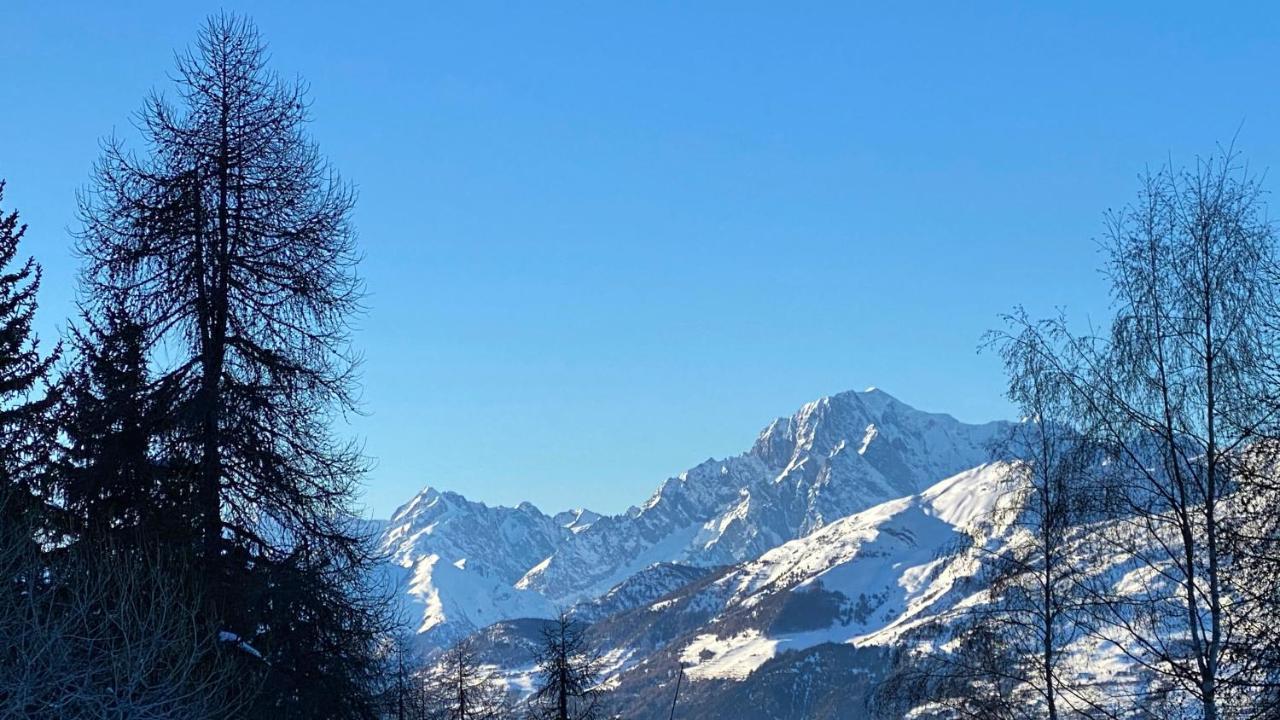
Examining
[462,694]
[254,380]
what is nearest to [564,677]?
[462,694]

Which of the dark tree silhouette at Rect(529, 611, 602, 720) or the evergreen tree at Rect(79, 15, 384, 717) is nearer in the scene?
the evergreen tree at Rect(79, 15, 384, 717)

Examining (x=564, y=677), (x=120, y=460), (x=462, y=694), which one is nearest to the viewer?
(x=120, y=460)

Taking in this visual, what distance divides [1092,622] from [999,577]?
6074 millimetres

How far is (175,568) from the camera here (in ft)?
55.1

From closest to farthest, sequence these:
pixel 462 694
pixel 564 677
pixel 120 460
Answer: pixel 120 460, pixel 564 677, pixel 462 694

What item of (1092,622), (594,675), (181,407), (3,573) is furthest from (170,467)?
(594,675)

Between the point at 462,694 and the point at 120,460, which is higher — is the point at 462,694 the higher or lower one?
the lower one

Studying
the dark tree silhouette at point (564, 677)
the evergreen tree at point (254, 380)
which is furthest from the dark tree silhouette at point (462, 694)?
the evergreen tree at point (254, 380)

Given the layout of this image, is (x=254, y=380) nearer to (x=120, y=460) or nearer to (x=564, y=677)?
(x=120, y=460)

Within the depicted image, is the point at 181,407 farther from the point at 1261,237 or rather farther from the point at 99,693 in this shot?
the point at 1261,237

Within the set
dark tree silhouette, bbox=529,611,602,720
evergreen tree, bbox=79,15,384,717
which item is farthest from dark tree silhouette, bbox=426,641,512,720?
evergreen tree, bbox=79,15,384,717

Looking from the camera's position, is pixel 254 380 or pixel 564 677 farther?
pixel 564 677

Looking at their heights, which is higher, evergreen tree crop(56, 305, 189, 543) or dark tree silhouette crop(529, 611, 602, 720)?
evergreen tree crop(56, 305, 189, 543)

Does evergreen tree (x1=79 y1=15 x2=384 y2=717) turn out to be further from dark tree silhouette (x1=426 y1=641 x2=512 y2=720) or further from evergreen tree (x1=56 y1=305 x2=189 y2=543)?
dark tree silhouette (x1=426 y1=641 x2=512 y2=720)
